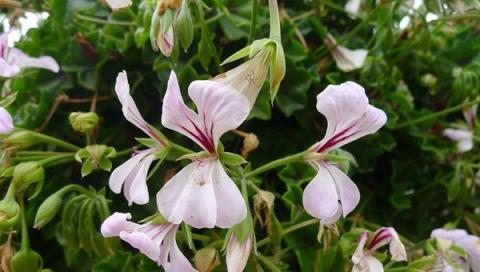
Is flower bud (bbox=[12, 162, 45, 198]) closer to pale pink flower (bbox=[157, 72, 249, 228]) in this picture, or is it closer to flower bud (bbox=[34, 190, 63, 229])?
flower bud (bbox=[34, 190, 63, 229])

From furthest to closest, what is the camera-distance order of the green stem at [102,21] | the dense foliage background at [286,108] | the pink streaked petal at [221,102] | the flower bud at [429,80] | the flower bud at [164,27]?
the flower bud at [429,80], the green stem at [102,21], the dense foliage background at [286,108], the flower bud at [164,27], the pink streaked petal at [221,102]

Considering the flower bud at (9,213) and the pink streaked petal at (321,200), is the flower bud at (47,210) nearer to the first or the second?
the flower bud at (9,213)

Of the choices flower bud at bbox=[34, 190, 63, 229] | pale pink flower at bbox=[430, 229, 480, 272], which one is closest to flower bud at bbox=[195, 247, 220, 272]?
flower bud at bbox=[34, 190, 63, 229]

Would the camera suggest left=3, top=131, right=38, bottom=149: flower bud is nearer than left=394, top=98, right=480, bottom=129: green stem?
Yes

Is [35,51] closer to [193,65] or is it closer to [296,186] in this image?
[193,65]

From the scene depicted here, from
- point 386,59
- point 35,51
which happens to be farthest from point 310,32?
point 35,51

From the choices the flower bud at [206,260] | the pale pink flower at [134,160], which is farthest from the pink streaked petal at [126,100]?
the flower bud at [206,260]
